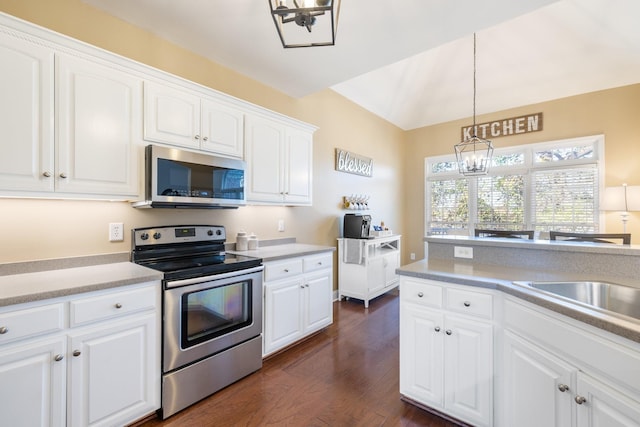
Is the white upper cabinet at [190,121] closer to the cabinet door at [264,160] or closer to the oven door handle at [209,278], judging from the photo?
the cabinet door at [264,160]

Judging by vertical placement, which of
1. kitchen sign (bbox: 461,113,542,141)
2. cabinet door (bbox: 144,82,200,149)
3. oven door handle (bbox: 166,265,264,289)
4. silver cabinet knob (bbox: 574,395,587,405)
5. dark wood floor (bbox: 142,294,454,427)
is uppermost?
kitchen sign (bbox: 461,113,542,141)

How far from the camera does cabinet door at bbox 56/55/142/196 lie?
1.68 m

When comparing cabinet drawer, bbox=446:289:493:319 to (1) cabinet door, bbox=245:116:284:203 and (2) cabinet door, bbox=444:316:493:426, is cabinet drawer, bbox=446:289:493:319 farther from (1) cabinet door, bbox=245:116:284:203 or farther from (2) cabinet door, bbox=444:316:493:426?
(1) cabinet door, bbox=245:116:284:203

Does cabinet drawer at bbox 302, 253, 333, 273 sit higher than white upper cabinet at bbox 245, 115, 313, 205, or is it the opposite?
white upper cabinet at bbox 245, 115, 313, 205

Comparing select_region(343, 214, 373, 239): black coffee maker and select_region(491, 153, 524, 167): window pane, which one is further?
select_region(491, 153, 524, 167): window pane

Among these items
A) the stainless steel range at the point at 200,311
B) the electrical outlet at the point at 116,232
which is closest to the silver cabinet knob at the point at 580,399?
the stainless steel range at the point at 200,311

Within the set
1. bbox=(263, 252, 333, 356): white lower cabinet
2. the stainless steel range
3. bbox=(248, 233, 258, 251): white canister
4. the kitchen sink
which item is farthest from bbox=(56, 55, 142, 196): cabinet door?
the kitchen sink

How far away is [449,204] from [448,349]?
15.0 feet

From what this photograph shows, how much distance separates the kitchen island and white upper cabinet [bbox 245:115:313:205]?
1583mm

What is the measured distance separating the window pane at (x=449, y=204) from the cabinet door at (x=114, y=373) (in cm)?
544

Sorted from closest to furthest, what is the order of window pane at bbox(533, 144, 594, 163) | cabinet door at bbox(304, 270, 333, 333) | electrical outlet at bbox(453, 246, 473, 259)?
electrical outlet at bbox(453, 246, 473, 259), cabinet door at bbox(304, 270, 333, 333), window pane at bbox(533, 144, 594, 163)

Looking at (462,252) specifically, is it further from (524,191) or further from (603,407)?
(524,191)

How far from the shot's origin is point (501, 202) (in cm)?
516

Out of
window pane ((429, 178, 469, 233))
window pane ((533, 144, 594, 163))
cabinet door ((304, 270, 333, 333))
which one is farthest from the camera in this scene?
window pane ((429, 178, 469, 233))
